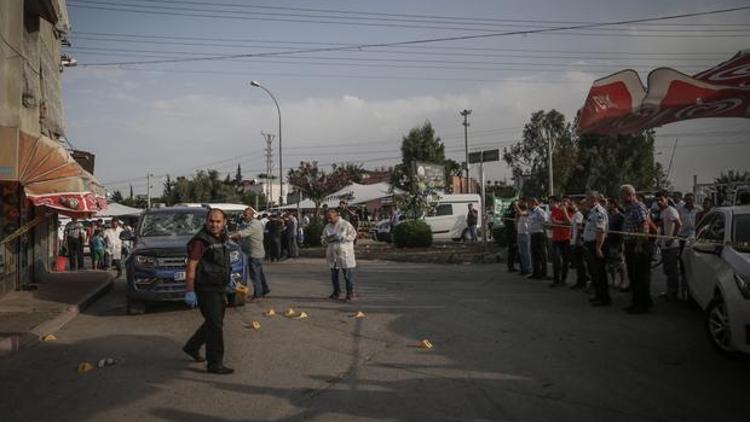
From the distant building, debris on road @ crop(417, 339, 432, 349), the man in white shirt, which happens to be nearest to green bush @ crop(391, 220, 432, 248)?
the distant building

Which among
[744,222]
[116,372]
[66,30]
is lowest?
[116,372]

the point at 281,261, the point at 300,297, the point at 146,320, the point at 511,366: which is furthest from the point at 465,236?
the point at 511,366

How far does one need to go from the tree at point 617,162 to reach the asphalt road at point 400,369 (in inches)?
1506

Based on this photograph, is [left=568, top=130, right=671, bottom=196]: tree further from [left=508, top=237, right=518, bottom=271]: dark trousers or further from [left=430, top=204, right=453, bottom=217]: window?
[left=508, top=237, right=518, bottom=271]: dark trousers

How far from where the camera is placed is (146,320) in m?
9.55

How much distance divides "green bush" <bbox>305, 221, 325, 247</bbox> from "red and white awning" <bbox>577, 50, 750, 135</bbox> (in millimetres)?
18440

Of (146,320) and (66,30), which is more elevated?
(66,30)

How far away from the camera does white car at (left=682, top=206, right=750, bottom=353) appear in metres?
5.77

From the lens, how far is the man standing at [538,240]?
1308cm

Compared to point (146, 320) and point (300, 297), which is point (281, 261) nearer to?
point (300, 297)

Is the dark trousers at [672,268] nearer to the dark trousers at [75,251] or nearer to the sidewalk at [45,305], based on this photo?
the sidewalk at [45,305]

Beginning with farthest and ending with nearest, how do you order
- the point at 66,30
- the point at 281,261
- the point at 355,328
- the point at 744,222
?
the point at 281,261, the point at 66,30, the point at 355,328, the point at 744,222

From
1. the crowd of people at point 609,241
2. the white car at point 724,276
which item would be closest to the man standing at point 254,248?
the crowd of people at point 609,241

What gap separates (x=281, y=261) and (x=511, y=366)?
16064 mm
